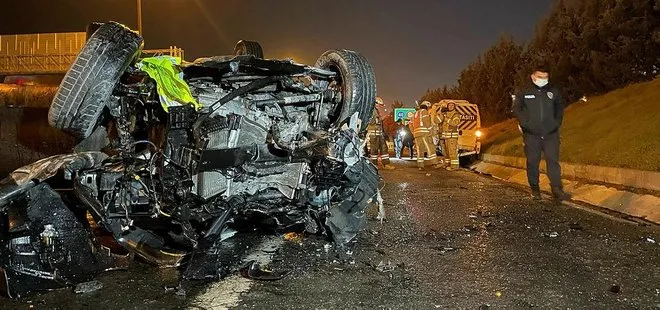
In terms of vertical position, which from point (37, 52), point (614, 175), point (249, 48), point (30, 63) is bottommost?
point (614, 175)

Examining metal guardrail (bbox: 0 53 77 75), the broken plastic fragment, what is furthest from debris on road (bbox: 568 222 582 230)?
metal guardrail (bbox: 0 53 77 75)

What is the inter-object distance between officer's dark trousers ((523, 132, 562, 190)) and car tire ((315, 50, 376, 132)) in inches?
146

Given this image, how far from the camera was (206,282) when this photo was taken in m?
4.25

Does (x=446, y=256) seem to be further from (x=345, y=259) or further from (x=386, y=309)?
(x=386, y=309)

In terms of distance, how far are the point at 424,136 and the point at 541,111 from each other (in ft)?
23.8

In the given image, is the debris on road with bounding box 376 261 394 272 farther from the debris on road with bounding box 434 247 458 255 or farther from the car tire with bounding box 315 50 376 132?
the car tire with bounding box 315 50 376 132

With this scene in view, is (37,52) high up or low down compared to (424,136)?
up

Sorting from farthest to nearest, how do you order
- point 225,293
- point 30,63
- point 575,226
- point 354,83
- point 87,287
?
point 30,63 < point 575,226 < point 354,83 < point 87,287 < point 225,293

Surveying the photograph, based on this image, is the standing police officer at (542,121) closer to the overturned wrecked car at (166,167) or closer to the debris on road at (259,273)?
the overturned wrecked car at (166,167)

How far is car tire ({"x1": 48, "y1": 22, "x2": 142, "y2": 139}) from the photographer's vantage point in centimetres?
440

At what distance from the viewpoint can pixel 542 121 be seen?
8.45 meters

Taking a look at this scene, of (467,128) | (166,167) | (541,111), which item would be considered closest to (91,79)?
(166,167)

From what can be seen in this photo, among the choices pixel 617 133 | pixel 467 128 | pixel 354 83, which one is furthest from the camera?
pixel 467 128

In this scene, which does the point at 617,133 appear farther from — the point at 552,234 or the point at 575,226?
the point at 552,234
